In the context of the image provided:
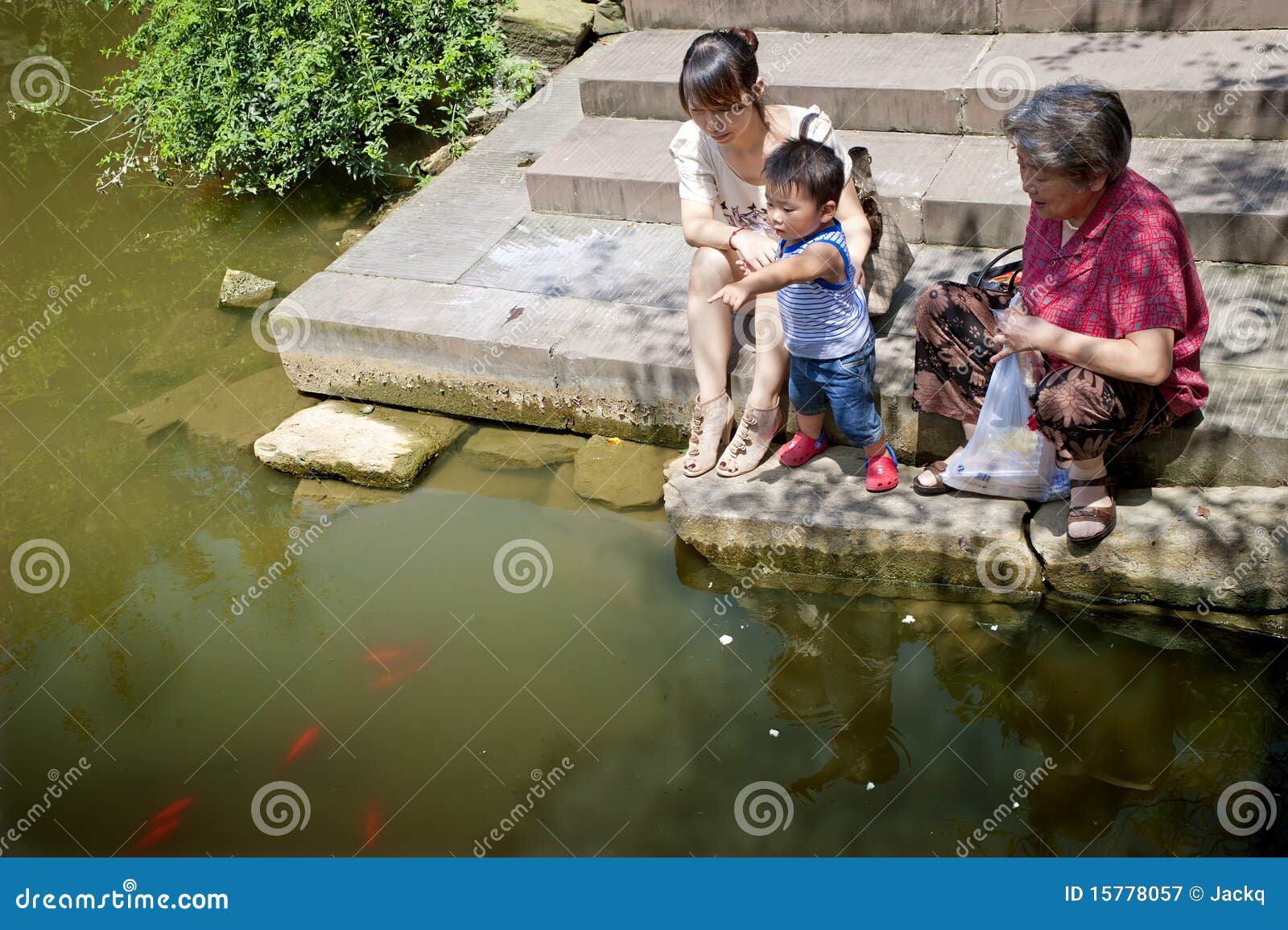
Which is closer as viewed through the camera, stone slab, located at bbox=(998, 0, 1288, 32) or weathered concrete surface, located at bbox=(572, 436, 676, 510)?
weathered concrete surface, located at bbox=(572, 436, 676, 510)

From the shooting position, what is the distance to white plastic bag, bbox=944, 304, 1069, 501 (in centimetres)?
361

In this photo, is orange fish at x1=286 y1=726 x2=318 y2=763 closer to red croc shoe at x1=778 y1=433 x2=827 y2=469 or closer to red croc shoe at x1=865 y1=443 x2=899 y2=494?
red croc shoe at x1=778 y1=433 x2=827 y2=469

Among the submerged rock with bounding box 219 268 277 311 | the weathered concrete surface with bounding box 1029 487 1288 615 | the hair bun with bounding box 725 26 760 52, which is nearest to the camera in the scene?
the weathered concrete surface with bounding box 1029 487 1288 615

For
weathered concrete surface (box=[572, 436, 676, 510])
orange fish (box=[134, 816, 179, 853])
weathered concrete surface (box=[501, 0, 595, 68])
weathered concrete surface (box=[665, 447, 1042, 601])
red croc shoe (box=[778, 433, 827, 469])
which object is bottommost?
orange fish (box=[134, 816, 179, 853])

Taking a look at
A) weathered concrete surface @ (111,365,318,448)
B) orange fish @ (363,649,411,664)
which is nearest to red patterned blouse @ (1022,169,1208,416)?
orange fish @ (363,649,411,664)

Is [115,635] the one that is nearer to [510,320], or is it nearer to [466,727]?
[466,727]

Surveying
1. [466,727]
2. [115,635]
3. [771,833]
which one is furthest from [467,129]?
[771,833]

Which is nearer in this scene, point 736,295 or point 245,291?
point 736,295

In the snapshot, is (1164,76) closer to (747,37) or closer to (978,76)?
(978,76)

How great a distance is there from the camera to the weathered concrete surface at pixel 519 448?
4.71 meters

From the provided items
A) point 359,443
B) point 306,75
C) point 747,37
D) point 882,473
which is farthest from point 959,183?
point 306,75

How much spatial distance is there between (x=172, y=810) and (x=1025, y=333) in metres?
3.01

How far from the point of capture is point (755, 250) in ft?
12.6

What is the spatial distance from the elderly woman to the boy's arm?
47 cm
